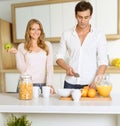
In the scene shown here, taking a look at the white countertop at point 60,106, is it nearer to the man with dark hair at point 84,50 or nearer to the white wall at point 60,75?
the man with dark hair at point 84,50

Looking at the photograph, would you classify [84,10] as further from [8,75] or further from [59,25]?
[8,75]

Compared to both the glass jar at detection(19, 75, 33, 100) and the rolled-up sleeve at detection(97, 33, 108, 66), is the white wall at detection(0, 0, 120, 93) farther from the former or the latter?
the glass jar at detection(19, 75, 33, 100)

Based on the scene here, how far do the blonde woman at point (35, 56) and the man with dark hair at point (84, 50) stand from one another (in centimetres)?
13

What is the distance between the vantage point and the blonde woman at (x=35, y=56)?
1761mm

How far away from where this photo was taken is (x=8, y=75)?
135 inches

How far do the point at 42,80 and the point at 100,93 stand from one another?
22.6 inches

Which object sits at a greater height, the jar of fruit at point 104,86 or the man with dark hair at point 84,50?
the man with dark hair at point 84,50

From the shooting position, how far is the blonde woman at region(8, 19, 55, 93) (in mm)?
1761

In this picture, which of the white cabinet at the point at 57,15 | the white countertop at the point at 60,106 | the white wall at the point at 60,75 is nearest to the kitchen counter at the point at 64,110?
the white countertop at the point at 60,106

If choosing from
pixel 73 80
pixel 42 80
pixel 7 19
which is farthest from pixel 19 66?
pixel 7 19

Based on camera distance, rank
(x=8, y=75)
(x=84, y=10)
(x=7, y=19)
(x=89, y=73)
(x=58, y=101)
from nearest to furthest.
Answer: (x=58, y=101) < (x=84, y=10) < (x=89, y=73) < (x=8, y=75) < (x=7, y=19)

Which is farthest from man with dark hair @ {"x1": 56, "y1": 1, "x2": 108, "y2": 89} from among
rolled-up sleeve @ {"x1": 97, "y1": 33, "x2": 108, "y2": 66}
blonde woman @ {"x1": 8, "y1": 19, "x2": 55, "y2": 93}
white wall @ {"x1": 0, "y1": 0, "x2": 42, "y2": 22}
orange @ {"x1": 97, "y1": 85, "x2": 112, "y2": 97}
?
white wall @ {"x1": 0, "y1": 0, "x2": 42, "y2": 22}

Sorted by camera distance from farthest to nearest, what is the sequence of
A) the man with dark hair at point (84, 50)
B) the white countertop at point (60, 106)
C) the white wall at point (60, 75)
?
the white wall at point (60, 75) < the man with dark hair at point (84, 50) < the white countertop at point (60, 106)

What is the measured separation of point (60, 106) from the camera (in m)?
1.22
